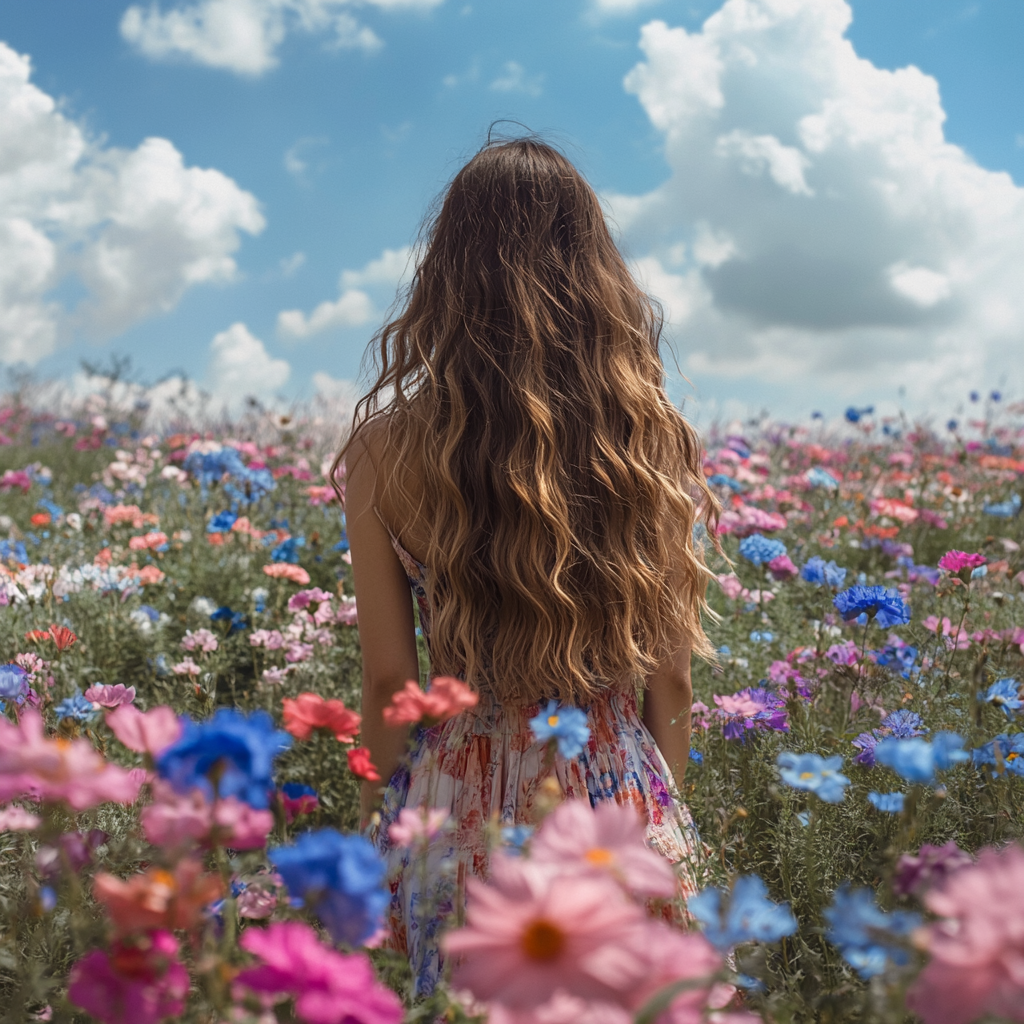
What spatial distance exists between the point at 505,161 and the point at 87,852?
1.47 m

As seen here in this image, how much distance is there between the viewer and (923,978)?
53 centimetres

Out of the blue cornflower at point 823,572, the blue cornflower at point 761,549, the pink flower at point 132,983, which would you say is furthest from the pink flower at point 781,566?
the pink flower at point 132,983

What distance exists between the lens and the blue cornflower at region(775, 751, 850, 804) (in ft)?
3.08

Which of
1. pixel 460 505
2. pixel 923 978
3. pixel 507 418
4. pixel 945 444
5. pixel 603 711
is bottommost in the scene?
pixel 923 978

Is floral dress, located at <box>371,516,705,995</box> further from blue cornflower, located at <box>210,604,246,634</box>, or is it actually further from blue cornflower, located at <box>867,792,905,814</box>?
blue cornflower, located at <box>210,604,246,634</box>

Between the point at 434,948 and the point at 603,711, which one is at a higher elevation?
the point at 603,711

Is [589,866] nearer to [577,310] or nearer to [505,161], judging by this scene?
[577,310]

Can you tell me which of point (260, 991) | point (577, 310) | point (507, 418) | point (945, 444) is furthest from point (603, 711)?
point (945, 444)

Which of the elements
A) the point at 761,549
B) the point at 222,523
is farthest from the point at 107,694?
the point at 761,549

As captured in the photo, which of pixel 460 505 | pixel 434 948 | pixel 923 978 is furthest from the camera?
pixel 460 505

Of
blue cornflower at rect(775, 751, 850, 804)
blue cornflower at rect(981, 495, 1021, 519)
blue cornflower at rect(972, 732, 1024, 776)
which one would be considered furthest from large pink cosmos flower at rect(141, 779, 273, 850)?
blue cornflower at rect(981, 495, 1021, 519)

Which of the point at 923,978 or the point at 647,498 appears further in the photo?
the point at 647,498

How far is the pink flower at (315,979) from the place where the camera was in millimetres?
589

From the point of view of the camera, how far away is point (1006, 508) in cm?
460
